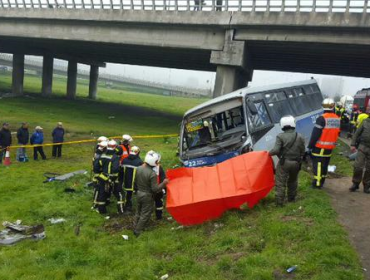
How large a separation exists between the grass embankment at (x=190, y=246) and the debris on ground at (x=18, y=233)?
0.19 m

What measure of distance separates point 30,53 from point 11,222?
39982 millimetres

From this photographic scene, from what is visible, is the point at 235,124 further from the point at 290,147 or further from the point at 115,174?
the point at 115,174

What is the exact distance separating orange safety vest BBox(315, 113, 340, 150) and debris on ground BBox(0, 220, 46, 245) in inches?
256

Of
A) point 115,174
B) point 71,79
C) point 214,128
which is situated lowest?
point 71,79

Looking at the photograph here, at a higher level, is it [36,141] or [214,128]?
[214,128]

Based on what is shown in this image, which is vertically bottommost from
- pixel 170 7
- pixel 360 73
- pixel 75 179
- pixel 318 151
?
pixel 75 179

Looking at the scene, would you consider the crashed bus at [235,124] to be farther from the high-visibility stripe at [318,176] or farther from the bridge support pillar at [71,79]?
the bridge support pillar at [71,79]

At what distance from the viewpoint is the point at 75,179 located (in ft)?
39.3

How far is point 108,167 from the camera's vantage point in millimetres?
8977

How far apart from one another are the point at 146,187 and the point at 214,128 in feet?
14.0

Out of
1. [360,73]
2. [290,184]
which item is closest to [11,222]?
[290,184]

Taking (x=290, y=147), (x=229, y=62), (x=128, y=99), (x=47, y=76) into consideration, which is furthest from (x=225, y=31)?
(x=128, y=99)

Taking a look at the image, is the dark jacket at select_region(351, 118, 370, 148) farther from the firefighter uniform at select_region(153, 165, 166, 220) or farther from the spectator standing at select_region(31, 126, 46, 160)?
the spectator standing at select_region(31, 126, 46, 160)

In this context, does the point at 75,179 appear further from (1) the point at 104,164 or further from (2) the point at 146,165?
(2) the point at 146,165
